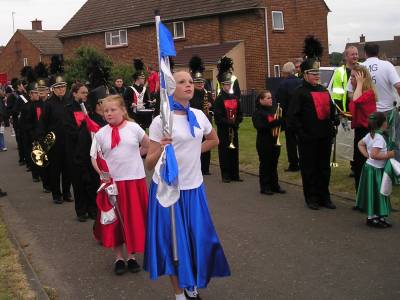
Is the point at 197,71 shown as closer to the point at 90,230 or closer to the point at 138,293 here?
the point at 90,230

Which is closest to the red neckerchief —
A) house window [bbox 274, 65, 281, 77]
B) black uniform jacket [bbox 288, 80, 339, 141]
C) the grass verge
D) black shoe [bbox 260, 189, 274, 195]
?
the grass verge

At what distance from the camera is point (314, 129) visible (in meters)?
8.27

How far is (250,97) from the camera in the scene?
87.2 ft

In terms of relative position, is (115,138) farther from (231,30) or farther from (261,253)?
(231,30)

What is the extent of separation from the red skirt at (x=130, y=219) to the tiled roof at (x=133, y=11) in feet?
80.9

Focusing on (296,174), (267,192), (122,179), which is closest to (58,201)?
(267,192)

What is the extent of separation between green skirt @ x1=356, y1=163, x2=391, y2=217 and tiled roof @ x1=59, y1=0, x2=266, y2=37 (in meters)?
23.1

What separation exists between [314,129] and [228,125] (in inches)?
113

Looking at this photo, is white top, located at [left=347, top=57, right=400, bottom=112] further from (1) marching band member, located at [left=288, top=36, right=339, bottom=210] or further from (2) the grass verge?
(2) the grass verge

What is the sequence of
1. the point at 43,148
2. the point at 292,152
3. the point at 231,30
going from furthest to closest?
the point at 231,30 < the point at 292,152 < the point at 43,148

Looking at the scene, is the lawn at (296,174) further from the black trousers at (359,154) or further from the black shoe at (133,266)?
the black shoe at (133,266)

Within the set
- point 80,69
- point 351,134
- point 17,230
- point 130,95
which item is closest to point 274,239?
point 17,230

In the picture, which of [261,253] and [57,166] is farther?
[57,166]

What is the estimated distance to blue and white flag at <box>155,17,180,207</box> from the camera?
14.7ft
